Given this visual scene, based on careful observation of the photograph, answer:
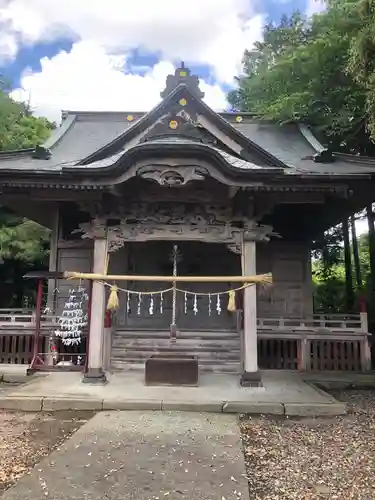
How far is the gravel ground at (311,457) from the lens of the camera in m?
4.13

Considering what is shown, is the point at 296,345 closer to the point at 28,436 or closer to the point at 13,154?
the point at 28,436

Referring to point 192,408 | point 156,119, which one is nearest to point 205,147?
point 156,119

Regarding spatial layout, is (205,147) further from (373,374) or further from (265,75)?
(265,75)

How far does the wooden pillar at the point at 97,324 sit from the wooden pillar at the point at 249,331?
111 inches

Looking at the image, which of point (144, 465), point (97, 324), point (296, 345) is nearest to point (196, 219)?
point (97, 324)

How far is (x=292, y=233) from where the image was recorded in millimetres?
12727

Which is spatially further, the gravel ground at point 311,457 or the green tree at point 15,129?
the green tree at point 15,129

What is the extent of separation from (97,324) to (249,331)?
3032 millimetres

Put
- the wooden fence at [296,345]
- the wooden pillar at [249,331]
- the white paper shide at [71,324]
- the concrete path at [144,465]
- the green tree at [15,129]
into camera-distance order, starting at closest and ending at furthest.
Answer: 1. the concrete path at [144,465]
2. the wooden pillar at [249,331]
3. the white paper shide at [71,324]
4. the wooden fence at [296,345]
5. the green tree at [15,129]

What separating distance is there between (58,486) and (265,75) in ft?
44.5

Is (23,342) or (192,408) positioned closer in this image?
(192,408)

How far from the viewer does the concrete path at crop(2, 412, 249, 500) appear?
3936 mm

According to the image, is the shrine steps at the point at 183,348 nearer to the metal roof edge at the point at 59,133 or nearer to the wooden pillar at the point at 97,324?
the wooden pillar at the point at 97,324

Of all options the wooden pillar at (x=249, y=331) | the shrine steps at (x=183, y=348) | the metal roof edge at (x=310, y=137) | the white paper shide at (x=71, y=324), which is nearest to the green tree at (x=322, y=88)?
the metal roof edge at (x=310, y=137)
